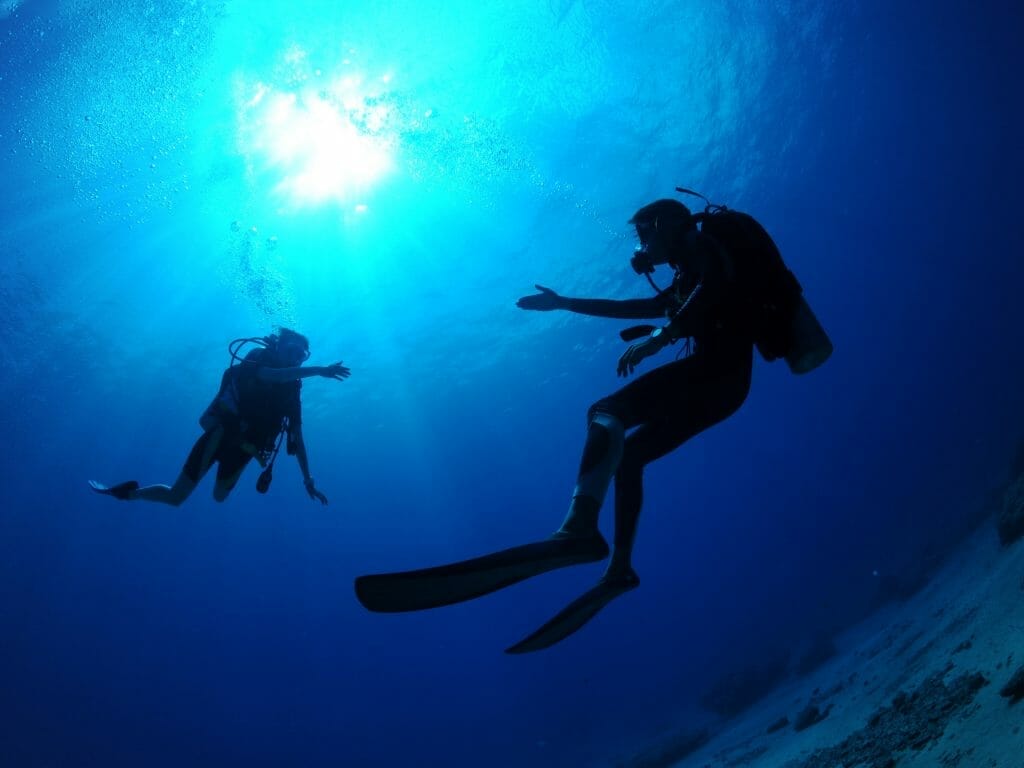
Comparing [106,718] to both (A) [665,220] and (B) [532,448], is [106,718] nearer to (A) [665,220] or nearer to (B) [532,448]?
(B) [532,448]

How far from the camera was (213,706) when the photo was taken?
66312mm

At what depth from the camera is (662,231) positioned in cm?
323

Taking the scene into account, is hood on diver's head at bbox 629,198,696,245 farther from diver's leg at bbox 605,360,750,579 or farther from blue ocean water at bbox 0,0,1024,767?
blue ocean water at bbox 0,0,1024,767

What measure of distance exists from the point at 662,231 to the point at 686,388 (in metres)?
1.03

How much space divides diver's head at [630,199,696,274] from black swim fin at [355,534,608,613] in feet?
6.50

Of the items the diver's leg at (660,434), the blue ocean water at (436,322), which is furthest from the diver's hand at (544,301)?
the blue ocean water at (436,322)

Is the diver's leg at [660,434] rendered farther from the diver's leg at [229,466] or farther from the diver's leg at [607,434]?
the diver's leg at [229,466]

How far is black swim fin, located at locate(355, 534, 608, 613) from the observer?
2.01 meters

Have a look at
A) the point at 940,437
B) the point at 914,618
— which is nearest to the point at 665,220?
the point at 914,618

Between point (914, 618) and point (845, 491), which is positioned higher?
point (845, 491)

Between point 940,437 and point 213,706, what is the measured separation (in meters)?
94.4

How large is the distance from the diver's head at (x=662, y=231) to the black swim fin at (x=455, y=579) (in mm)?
1982

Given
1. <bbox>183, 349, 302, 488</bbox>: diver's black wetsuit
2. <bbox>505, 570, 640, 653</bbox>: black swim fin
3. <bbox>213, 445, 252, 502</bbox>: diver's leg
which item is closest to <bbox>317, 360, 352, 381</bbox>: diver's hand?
<bbox>183, 349, 302, 488</bbox>: diver's black wetsuit

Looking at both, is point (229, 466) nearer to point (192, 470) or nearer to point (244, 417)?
point (192, 470)
